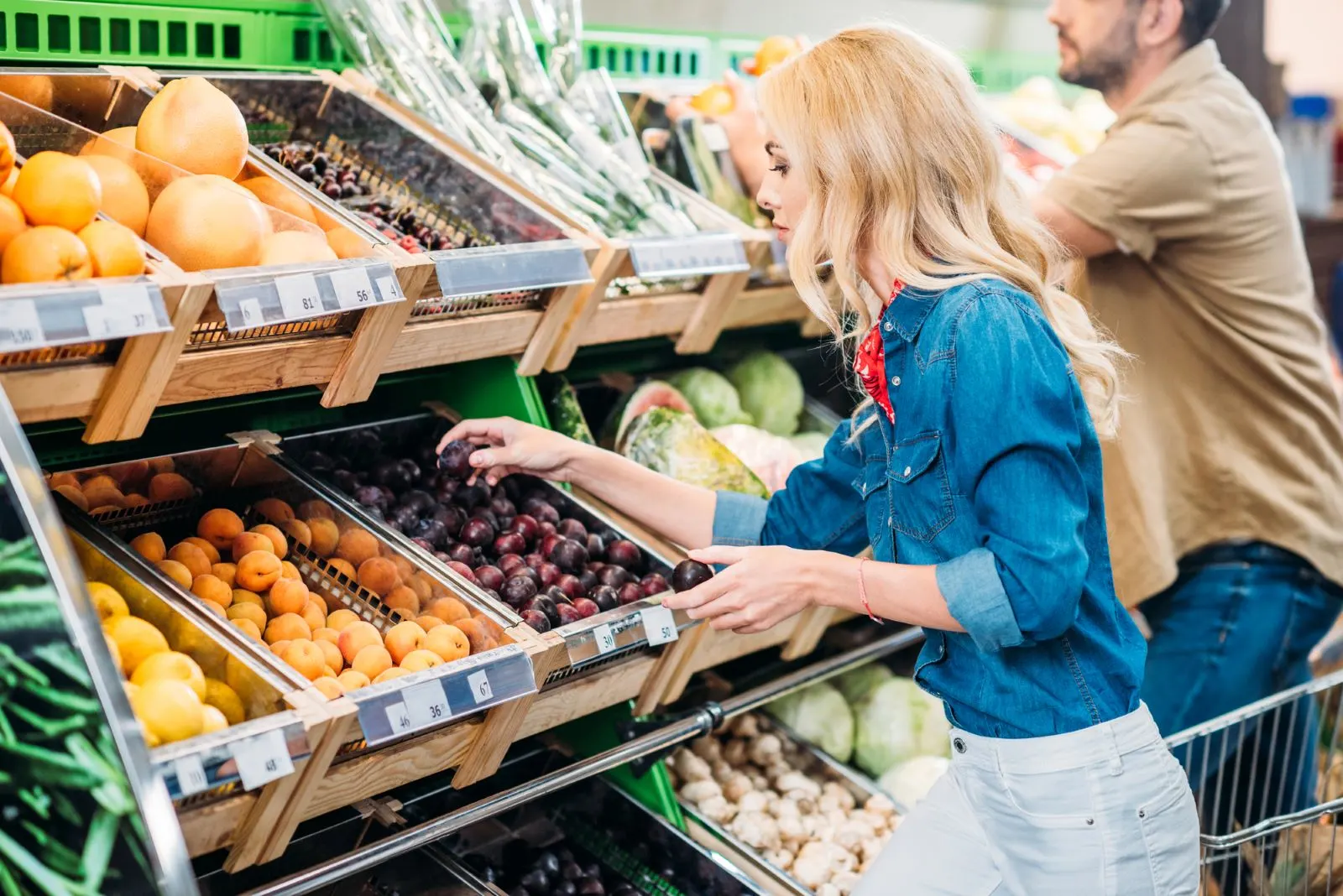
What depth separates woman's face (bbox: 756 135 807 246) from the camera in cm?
186

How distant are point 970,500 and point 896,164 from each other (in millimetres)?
452

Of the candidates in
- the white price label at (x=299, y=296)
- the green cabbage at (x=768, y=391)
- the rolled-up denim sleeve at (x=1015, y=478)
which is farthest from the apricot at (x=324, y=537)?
the green cabbage at (x=768, y=391)

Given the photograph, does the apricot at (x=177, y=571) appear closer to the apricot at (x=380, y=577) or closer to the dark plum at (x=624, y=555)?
the apricot at (x=380, y=577)

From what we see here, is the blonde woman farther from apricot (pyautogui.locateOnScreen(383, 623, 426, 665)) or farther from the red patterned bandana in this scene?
apricot (pyautogui.locateOnScreen(383, 623, 426, 665))

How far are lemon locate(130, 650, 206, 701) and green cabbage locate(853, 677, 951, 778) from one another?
77.8 inches

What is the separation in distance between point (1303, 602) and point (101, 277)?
2.58 metres

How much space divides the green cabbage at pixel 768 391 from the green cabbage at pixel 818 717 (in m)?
0.64

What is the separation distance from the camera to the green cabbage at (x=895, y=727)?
3.23 meters

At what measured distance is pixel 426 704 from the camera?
68.6 inches

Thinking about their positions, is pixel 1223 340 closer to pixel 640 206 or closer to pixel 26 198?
pixel 640 206

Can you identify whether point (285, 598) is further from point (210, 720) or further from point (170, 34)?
point (170, 34)

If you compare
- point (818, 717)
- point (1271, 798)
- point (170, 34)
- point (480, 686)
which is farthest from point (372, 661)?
point (1271, 798)

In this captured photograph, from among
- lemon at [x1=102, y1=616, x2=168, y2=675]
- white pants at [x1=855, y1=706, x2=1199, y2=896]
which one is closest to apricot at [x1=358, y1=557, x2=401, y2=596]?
lemon at [x1=102, y1=616, x2=168, y2=675]

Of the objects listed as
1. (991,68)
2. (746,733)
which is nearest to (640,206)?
(746,733)
